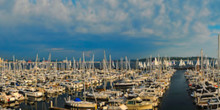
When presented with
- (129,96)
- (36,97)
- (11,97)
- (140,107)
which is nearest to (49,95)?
(36,97)

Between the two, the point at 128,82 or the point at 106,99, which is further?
the point at 128,82

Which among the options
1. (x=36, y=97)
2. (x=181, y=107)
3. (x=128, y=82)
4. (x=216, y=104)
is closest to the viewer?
(x=216, y=104)

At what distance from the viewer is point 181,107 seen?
99.8 ft

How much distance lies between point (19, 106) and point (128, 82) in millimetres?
31420

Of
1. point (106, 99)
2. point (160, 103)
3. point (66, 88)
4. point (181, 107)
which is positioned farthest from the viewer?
point (66, 88)

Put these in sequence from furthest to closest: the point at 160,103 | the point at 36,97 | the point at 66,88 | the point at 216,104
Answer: the point at 66,88 → the point at 36,97 → the point at 160,103 → the point at 216,104

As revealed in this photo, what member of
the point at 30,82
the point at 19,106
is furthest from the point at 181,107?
the point at 30,82

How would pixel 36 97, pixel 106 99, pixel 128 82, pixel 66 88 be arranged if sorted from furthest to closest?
1. pixel 128 82
2. pixel 66 88
3. pixel 36 97
4. pixel 106 99

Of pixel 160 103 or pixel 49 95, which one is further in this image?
pixel 49 95

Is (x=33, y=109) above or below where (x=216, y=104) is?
below

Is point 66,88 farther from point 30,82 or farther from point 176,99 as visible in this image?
point 176,99

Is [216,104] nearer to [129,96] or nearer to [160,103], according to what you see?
[160,103]

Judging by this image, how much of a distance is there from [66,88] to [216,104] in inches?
1465

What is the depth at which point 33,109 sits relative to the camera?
3119 cm
